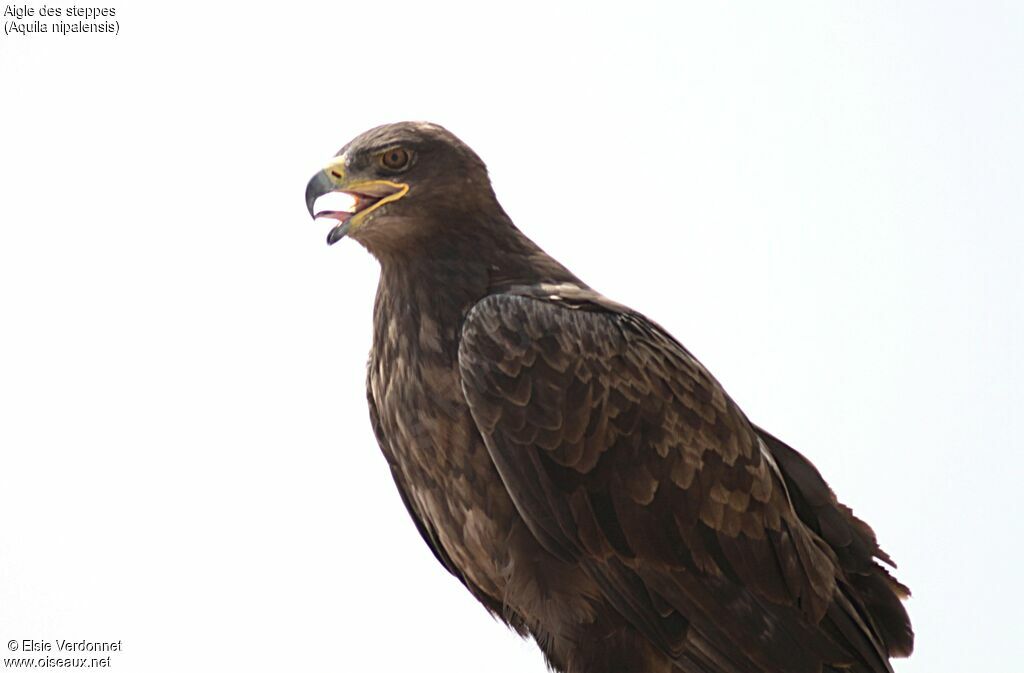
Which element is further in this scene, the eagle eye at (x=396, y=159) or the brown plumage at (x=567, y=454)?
the eagle eye at (x=396, y=159)

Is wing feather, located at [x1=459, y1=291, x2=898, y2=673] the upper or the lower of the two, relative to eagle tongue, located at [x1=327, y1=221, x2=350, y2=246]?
lower

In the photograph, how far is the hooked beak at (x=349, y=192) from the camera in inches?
177

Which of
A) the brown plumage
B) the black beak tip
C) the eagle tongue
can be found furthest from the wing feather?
the black beak tip

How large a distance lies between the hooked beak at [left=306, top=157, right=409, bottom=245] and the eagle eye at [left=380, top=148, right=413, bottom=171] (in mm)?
57

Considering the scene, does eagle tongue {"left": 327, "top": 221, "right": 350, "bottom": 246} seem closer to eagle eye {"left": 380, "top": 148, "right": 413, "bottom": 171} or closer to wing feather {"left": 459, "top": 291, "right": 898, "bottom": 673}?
eagle eye {"left": 380, "top": 148, "right": 413, "bottom": 171}

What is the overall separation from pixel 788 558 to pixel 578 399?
100cm

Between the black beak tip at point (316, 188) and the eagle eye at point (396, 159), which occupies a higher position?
the eagle eye at point (396, 159)

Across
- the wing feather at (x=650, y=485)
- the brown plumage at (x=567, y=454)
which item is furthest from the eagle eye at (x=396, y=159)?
the wing feather at (x=650, y=485)

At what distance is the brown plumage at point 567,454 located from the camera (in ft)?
14.2

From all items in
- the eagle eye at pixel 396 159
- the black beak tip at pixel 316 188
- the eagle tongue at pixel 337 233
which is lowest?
the eagle tongue at pixel 337 233

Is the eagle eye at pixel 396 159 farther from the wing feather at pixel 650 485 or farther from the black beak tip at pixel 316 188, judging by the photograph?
the wing feather at pixel 650 485

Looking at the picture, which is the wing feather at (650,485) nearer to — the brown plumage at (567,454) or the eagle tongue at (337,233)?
the brown plumage at (567,454)

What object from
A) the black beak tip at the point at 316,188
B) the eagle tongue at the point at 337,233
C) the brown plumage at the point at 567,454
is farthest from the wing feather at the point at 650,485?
the black beak tip at the point at 316,188

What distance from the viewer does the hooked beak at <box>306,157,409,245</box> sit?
4.50 m
